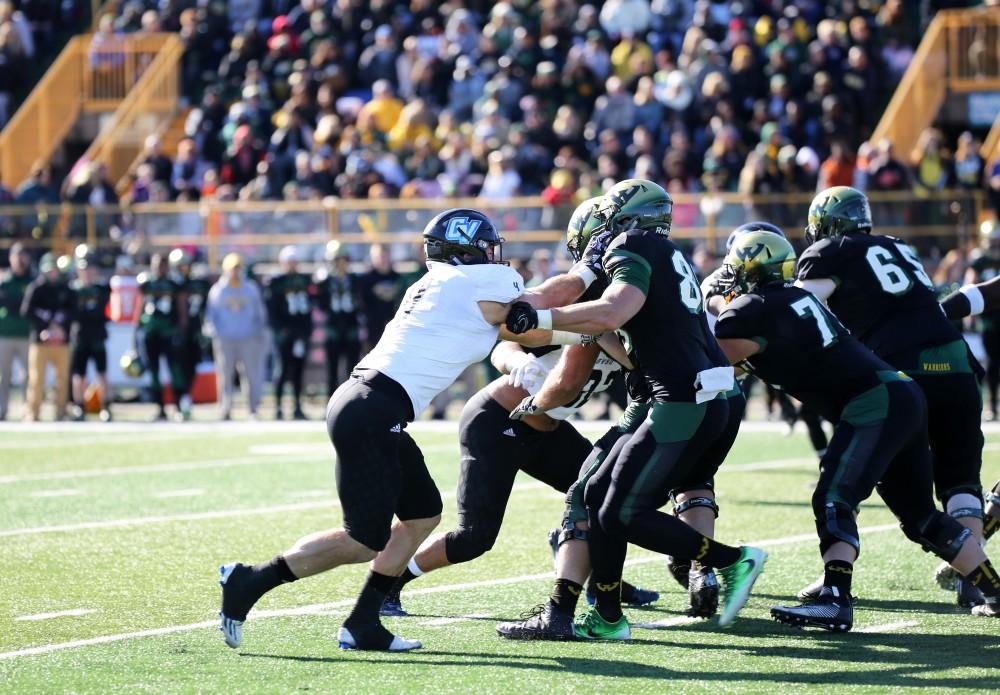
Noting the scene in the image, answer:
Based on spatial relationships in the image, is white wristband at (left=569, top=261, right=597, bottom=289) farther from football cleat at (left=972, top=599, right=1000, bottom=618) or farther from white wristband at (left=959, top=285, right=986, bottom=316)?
football cleat at (left=972, top=599, right=1000, bottom=618)

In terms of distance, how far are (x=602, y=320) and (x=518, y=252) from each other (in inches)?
532

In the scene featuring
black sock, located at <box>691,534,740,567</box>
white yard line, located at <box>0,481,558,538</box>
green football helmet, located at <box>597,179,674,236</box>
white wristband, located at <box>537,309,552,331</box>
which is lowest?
white yard line, located at <box>0,481,558,538</box>

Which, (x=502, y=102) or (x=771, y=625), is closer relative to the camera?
(x=771, y=625)

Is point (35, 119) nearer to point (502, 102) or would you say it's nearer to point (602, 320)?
point (502, 102)

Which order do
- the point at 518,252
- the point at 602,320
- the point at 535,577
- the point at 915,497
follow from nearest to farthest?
1. the point at 602,320
2. the point at 915,497
3. the point at 535,577
4. the point at 518,252

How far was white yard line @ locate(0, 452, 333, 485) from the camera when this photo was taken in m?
12.2

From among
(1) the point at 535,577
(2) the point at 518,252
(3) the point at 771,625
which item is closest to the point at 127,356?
(2) the point at 518,252

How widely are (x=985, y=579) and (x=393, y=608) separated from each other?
7.86ft

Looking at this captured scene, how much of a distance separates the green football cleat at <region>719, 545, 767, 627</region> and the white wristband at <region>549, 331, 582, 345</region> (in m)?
1.00

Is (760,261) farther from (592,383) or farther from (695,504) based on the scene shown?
(695,504)

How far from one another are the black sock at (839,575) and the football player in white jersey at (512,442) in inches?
44.8

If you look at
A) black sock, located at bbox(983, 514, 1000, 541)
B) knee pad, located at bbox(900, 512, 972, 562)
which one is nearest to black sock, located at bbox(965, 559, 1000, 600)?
knee pad, located at bbox(900, 512, 972, 562)

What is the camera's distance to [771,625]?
6750mm

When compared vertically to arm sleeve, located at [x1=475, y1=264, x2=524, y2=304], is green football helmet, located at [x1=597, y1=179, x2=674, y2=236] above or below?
above
